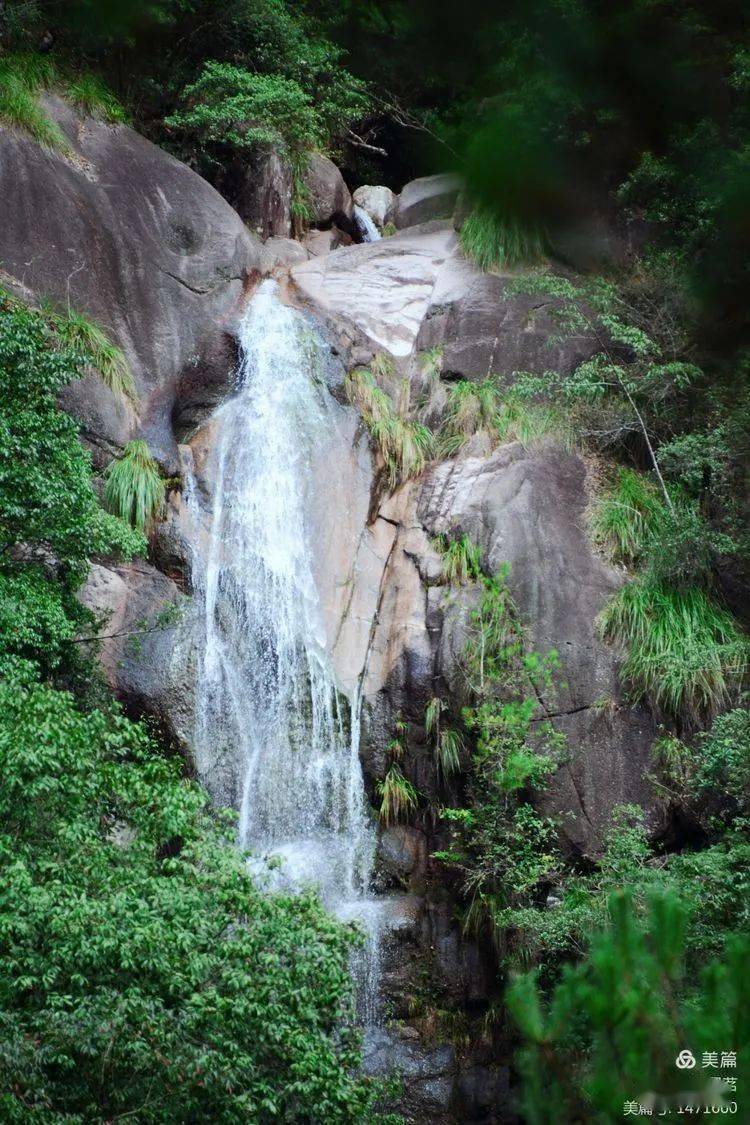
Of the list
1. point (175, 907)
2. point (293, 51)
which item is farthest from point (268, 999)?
point (293, 51)

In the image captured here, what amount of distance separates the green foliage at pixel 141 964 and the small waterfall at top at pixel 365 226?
12623mm

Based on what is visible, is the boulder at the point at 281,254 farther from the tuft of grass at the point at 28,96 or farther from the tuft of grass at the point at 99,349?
the tuft of grass at the point at 99,349

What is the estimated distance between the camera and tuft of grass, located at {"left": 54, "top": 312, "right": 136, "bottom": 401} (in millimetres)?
9906

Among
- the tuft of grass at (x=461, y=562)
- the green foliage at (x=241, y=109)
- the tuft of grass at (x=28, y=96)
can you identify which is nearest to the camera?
the tuft of grass at (x=461, y=562)

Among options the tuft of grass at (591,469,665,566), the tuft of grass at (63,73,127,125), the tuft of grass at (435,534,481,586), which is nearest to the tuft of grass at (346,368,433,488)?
the tuft of grass at (435,534,481,586)

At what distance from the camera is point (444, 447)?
36.2 ft

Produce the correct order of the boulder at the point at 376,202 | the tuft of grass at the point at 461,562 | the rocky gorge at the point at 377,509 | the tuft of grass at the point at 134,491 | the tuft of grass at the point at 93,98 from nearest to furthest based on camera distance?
the rocky gorge at the point at 377,509 → the tuft of grass at the point at 134,491 → the tuft of grass at the point at 461,562 → the tuft of grass at the point at 93,98 → the boulder at the point at 376,202

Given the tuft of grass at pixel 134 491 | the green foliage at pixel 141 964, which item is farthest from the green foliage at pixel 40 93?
the green foliage at pixel 141 964

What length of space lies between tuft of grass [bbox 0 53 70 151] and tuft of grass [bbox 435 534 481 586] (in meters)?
6.70

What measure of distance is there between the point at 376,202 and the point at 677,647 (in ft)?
37.7

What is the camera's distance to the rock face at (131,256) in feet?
33.6

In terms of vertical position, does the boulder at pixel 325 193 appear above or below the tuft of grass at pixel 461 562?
above

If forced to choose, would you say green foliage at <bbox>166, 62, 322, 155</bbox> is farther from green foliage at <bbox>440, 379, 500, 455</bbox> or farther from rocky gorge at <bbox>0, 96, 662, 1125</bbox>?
green foliage at <bbox>440, 379, 500, 455</bbox>

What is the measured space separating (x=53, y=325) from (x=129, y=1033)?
24.3 ft
